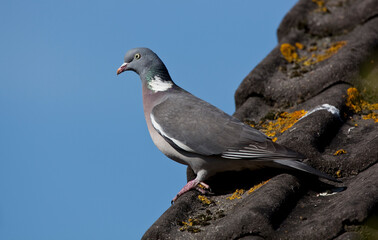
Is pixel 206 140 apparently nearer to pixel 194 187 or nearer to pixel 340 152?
pixel 194 187

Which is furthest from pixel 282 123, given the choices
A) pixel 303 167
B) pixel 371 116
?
pixel 303 167

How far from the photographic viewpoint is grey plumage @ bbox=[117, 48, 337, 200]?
386 centimetres

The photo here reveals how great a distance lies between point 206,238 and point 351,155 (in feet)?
4.24

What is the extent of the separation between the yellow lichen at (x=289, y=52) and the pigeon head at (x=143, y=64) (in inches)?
49.8

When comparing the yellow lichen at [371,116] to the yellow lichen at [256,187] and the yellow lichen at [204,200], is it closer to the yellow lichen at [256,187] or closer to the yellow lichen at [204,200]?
the yellow lichen at [256,187]

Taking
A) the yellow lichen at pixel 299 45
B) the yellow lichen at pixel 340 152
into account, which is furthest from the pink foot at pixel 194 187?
the yellow lichen at pixel 299 45

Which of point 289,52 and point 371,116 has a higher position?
point 289,52

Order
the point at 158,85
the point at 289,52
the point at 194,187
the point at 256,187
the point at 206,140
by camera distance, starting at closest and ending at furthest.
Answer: the point at 256,187
the point at 194,187
the point at 206,140
the point at 158,85
the point at 289,52

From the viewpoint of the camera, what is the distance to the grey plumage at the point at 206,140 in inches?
152

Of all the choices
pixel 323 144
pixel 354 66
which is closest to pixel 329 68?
pixel 354 66

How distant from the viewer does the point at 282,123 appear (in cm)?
452

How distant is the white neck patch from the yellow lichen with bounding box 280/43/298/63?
1287mm

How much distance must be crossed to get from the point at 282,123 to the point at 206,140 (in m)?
0.79

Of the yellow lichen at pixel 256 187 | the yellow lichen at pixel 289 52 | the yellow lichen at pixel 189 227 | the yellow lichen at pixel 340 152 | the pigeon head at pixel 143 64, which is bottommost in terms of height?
the yellow lichen at pixel 340 152
